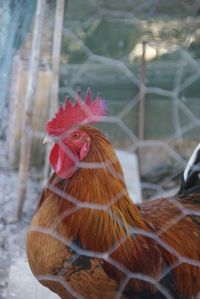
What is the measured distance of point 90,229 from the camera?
1331mm

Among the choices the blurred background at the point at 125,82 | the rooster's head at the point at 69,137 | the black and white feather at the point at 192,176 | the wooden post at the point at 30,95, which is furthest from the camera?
the blurred background at the point at 125,82

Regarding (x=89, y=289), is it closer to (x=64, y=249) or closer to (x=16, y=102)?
(x=64, y=249)

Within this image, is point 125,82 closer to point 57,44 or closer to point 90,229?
point 57,44

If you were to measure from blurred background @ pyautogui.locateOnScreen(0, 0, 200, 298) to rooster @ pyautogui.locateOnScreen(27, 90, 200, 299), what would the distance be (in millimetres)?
773

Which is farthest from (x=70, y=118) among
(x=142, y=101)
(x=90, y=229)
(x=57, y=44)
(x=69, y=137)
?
(x=142, y=101)

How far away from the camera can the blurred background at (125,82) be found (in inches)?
88.3

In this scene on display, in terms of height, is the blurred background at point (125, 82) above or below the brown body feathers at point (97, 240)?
above

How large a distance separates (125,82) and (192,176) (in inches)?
38.6

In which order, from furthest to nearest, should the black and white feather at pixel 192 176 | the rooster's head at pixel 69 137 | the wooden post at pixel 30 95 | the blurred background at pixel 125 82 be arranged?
the blurred background at pixel 125 82, the wooden post at pixel 30 95, the black and white feather at pixel 192 176, the rooster's head at pixel 69 137

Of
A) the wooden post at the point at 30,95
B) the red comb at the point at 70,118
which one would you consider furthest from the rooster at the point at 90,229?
the wooden post at the point at 30,95

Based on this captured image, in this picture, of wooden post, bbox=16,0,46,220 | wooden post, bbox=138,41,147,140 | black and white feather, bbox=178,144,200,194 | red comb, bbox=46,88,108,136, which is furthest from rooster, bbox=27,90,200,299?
wooden post, bbox=138,41,147,140

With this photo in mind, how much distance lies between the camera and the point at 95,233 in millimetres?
1334

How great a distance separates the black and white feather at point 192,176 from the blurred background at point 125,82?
0.62 metres

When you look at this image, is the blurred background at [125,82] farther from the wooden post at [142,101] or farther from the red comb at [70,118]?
the red comb at [70,118]
